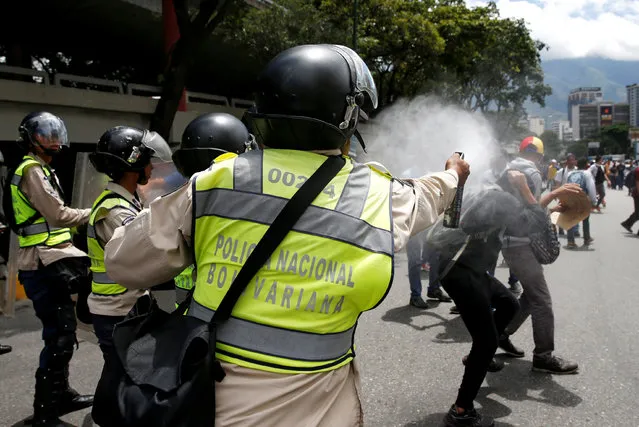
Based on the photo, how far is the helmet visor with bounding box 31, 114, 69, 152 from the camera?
3672mm

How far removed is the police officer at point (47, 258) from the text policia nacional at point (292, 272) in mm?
2454

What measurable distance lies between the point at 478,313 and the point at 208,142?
1.93m

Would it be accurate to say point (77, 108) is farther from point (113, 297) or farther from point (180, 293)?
point (180, 293)

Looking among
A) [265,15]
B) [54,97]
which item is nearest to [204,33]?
[54,97]

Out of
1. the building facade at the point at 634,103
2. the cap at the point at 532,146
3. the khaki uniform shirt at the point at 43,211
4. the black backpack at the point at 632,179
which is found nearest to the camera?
the khaki uniform shirt at the point at 43,211

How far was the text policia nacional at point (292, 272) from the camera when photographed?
4.44 ft

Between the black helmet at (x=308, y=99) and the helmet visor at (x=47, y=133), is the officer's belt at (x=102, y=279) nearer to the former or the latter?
the helmet visor at (x=47, y=133)

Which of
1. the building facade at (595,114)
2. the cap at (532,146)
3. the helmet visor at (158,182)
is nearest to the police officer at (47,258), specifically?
the helmet visor at (158,182)

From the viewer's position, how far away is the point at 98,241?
2666 mm

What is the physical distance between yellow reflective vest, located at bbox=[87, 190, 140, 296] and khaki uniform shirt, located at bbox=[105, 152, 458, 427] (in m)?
1.23

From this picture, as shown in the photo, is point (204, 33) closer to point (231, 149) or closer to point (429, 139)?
point (429, 139)

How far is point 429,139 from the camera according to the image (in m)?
5.25

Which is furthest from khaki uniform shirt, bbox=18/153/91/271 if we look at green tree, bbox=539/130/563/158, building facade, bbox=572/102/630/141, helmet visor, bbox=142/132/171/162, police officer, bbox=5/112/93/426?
building facade, bbox=572/102/630/141

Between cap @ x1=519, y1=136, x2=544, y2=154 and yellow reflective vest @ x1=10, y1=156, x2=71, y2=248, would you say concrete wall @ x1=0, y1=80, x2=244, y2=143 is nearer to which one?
yellow reflective vest @ x1=10, y1=156, x2=71, y2=248
